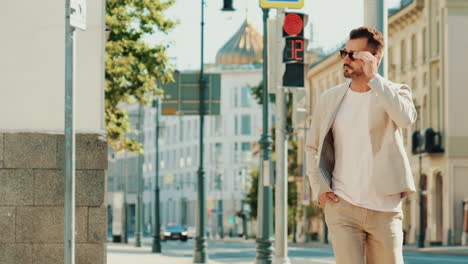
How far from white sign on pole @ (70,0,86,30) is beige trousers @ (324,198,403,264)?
3.25 metres

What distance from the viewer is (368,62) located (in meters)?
6.28

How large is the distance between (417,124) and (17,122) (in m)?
60.5

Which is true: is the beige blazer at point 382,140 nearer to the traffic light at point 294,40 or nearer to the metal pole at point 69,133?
the metal pole at point 69,133

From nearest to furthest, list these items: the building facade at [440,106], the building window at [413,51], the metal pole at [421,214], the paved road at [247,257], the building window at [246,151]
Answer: the paved road at [247,257] < the metal pole at [421,214] < the building facade at [440,106] < the building window at [413,51] < the building window at [246,151]

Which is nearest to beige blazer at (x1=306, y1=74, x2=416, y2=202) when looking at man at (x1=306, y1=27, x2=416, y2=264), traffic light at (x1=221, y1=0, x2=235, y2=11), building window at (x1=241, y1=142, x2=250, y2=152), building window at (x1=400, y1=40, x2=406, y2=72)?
man at (x1=306, y1=27, x2=416, y2=264)

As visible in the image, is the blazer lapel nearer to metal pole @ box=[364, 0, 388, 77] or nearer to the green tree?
metal pole @ box=[364, 0, 388, 77]

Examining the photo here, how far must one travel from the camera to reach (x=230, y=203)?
135125mm

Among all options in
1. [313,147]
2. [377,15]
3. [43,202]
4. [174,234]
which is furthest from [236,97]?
[313,147]

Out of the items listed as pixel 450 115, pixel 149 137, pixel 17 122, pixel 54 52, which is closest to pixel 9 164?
pixel 17 122

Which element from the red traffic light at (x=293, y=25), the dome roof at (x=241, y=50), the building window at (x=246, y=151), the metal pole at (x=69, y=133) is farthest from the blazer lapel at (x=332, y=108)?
the dome roof at (x=241, y=50)

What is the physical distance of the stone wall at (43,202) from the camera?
1212 centimetres

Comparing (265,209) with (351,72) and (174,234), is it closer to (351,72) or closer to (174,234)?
(351,72)

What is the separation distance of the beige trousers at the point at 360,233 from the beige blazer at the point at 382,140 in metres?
0.13

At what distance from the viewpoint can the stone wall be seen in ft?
39.8
